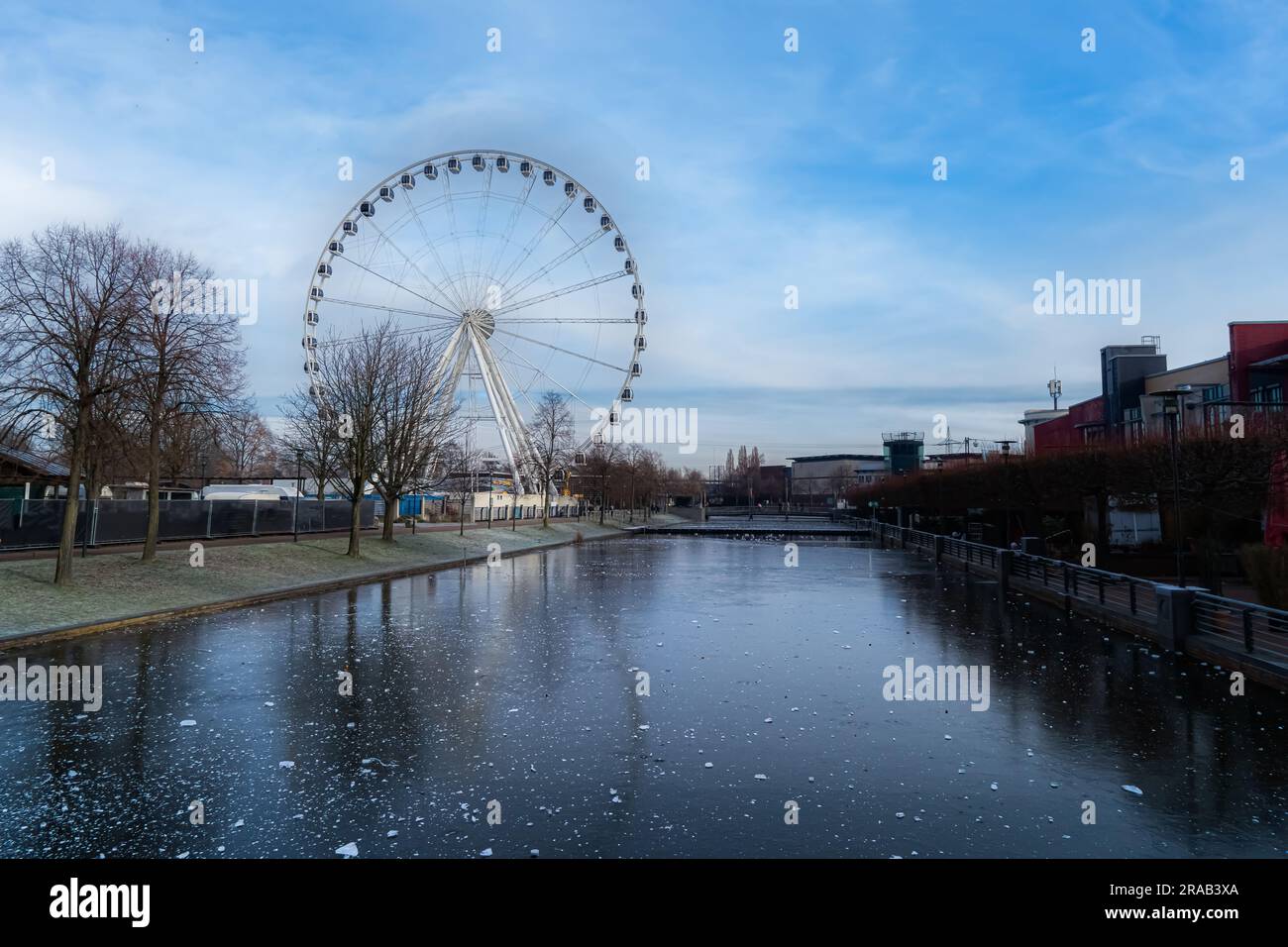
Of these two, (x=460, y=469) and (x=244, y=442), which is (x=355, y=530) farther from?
(x=460, y=469)

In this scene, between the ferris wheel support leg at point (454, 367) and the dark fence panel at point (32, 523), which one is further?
the ferris wheel support leg at point (454, 367)

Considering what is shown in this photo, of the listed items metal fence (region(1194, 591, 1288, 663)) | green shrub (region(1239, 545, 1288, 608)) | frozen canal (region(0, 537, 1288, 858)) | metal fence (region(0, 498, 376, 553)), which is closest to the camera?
frozen canal (region(0, 537, 1288, 858))

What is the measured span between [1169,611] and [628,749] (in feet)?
35.5

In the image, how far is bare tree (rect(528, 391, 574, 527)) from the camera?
2351 inches

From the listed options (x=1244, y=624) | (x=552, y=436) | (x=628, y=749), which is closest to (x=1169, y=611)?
(x=1244, y=624)

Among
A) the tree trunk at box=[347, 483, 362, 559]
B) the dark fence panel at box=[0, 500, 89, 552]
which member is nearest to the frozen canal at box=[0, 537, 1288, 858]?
the dark fence panel at box=[0, 500, 89, 552]

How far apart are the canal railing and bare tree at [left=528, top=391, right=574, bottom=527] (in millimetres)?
39696

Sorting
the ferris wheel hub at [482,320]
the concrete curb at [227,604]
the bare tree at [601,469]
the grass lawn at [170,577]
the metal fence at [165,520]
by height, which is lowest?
the concrete curb at [227,604]

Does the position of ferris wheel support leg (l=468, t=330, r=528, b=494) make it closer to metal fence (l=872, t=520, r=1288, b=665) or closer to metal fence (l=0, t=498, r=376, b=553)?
metal fence (l=0, t=498, r=376, b=553)

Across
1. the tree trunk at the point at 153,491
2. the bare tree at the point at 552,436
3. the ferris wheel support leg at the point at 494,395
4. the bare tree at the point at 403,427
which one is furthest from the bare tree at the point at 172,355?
the bare tree at the point at 552,436

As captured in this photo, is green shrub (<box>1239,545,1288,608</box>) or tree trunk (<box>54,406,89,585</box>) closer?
green shrub (<box>1239,545,1288,608</box>)

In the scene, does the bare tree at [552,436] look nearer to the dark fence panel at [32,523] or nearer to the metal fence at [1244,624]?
the dark fence panel at [32,523]

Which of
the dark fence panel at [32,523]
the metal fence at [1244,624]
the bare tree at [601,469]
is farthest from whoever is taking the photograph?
the bare tree at [601,469]

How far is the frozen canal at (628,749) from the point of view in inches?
213
